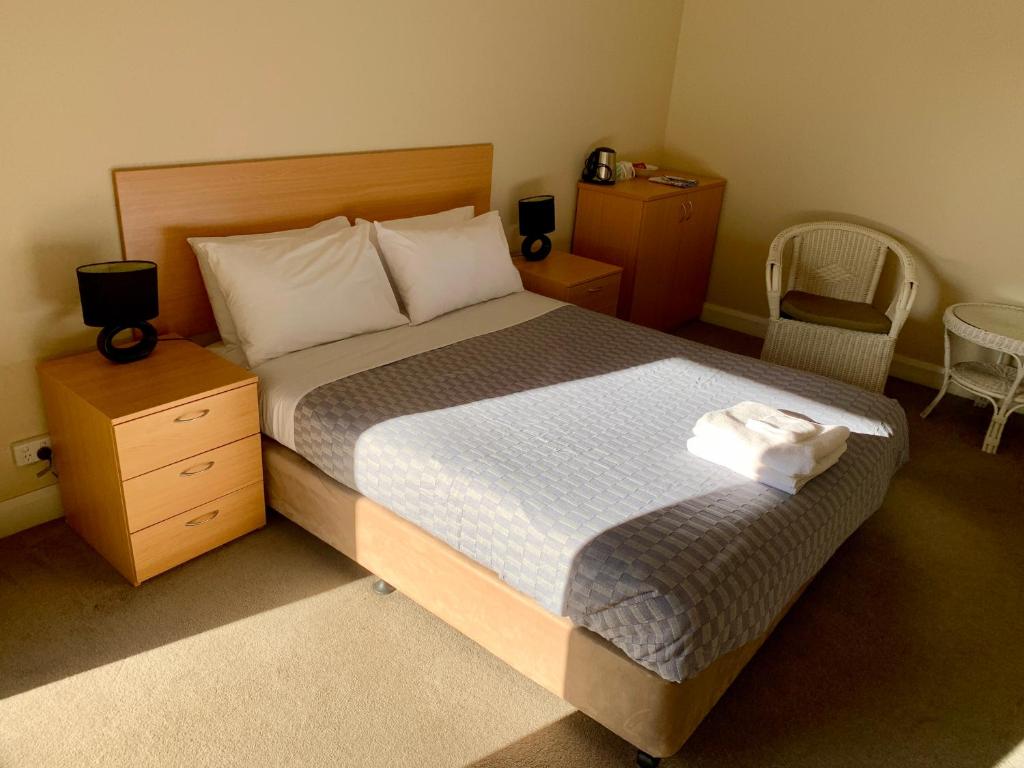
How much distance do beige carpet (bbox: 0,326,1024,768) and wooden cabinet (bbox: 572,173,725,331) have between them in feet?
6.26

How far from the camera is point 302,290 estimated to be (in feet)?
8.35

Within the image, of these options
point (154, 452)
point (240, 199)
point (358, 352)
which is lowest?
point (154, 452)

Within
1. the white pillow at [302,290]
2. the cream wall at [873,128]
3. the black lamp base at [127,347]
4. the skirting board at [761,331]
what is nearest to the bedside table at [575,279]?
the white pillow at [302,290]

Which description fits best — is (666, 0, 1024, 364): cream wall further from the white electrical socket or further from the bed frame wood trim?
the white electrical socket

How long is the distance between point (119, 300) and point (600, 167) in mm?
2570

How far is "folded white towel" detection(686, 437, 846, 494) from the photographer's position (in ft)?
6.45

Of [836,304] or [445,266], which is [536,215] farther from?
[836,304]

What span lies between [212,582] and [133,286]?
882 mm

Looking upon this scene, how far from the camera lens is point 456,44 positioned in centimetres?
322

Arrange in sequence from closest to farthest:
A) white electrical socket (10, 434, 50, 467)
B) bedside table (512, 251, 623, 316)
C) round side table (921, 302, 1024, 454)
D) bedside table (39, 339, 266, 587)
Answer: bedside table (39, 339, 266, 587)
white electrical socket (10, 434, 50, 467)
round side table (921, 302, 1024, 454)
bedside table (512, 251, 623, 316)

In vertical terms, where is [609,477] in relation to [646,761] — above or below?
above

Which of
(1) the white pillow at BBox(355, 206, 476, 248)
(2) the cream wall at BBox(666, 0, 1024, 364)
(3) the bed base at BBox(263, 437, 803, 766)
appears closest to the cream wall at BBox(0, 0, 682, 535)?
(1) the white pillow at BBox(355, 206, 476, 248)

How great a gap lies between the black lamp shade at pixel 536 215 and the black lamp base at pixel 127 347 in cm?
180

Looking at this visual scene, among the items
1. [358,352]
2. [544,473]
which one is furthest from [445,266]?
[544,473]
